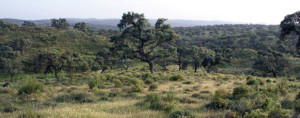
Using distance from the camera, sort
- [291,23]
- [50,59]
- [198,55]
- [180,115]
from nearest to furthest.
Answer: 1. [180,115]
2. [291,23]
3. [50,59]
4. [198,55]

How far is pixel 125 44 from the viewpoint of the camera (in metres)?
20.8

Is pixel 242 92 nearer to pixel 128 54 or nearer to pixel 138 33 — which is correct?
pixel 138 33

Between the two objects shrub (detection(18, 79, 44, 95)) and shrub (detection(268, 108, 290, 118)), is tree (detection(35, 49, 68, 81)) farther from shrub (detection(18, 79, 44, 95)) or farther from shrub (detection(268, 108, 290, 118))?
shrub (detection(268, 108, 290, 118))

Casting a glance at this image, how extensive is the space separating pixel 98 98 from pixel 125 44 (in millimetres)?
11103

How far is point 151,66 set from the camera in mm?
22719

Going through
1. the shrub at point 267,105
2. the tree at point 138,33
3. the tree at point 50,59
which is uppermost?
the tree at point 138,33

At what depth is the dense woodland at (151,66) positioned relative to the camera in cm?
818

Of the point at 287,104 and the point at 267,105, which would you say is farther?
the point at 287,104

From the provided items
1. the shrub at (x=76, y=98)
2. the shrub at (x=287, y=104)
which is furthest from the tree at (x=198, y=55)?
the shrub at (x=76, y=98)

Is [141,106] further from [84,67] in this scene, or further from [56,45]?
[56,45]

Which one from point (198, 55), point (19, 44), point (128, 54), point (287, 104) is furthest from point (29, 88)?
point (19, 44)

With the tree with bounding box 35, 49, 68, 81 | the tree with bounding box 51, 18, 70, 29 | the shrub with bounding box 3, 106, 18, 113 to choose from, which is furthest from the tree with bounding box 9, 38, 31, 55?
the shrub with bounding box 3, 106, 18, 113

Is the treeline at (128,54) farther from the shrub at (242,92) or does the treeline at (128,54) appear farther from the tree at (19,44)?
the shrub at (242,92)

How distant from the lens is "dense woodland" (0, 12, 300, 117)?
8180 mm
